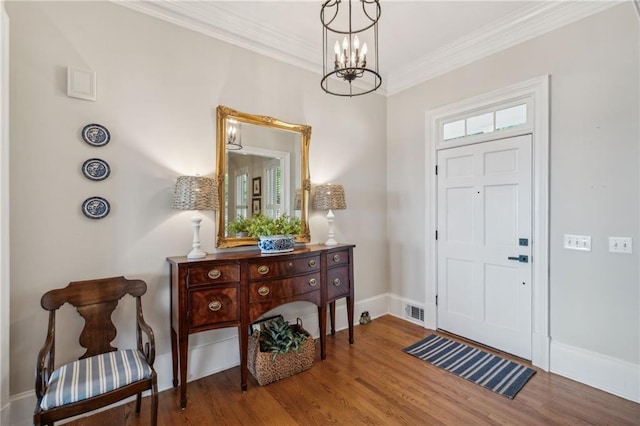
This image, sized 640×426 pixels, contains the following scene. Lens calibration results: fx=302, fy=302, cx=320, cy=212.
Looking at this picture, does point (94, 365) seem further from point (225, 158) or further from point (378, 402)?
point (378, 402)

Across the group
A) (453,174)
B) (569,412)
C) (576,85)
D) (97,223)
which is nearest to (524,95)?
(576,85)

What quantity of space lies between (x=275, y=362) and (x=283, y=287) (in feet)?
1.90

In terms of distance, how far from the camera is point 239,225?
2.68 meters

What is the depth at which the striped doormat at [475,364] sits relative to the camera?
7.61 feet

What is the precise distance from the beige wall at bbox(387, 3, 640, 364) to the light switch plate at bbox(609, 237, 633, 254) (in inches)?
1.2

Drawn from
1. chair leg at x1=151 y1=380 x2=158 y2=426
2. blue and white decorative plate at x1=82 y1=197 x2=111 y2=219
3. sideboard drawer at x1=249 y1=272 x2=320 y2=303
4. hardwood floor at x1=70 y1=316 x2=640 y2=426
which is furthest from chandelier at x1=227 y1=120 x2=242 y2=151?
hardwood floor at x1=70 y1=316 x2=640 y2=426

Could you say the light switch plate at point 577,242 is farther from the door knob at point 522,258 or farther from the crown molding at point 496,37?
the crown molding at point 496,37

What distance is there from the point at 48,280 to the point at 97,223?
439 mm

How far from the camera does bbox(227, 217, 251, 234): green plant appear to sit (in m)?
2.64

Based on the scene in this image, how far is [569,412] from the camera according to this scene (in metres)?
2.00

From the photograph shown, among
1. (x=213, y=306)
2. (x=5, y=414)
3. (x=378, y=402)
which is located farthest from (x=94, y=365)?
(x=378, y=402)

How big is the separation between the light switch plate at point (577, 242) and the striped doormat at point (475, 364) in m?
1.07

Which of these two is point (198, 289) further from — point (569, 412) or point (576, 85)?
point (576, 85)

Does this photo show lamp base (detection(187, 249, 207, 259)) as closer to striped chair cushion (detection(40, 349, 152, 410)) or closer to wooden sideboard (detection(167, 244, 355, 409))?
wooden sideboard (detection(167, 244, 355, 409))
